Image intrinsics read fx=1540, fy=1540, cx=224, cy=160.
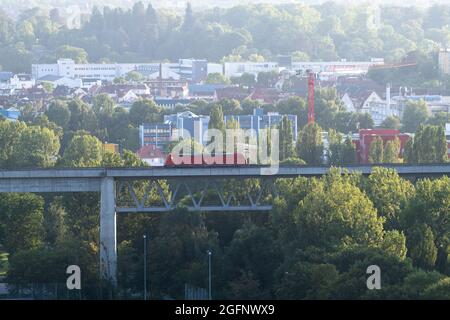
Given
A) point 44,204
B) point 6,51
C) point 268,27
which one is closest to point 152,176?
point 44,204

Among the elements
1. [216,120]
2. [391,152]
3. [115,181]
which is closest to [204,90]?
[216,120]

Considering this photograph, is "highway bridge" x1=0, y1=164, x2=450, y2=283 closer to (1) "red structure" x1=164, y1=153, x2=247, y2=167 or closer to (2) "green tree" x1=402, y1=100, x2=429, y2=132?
(1) "red structure" x1=164, y1=153, x2=247, y2=167

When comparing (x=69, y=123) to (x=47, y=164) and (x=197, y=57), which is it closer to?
(x=47, y=164)

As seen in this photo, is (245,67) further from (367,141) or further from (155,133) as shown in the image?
(367,141)

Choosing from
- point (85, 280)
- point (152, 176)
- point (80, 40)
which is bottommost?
point (85, 280)

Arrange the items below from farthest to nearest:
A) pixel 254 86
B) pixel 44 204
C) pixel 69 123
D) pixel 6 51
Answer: pixel 6 51
pixel 254 86
pixel 69 123
pixel 44 204

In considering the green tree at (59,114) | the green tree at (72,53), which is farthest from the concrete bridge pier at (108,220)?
the green tree at (72,53)
